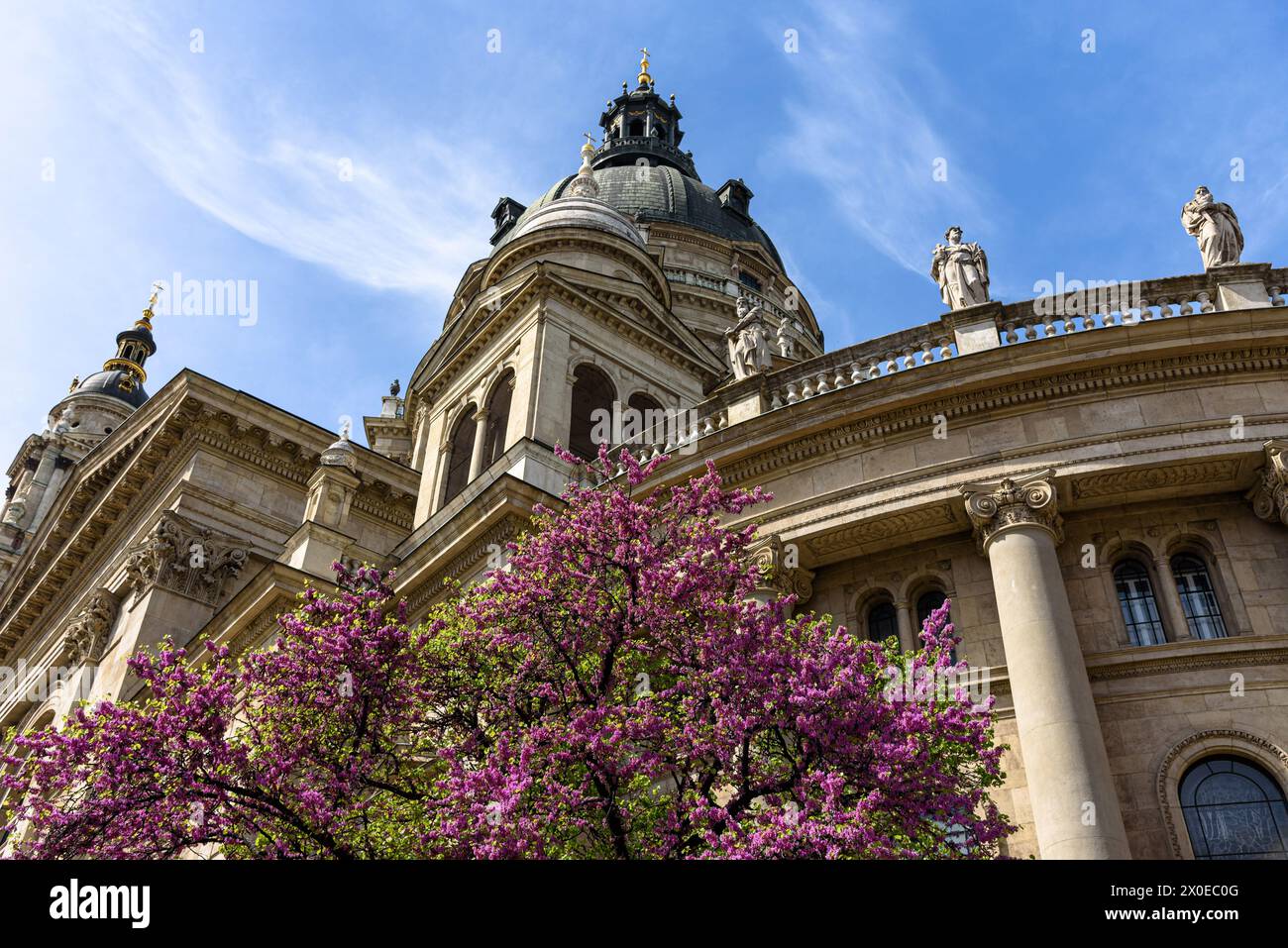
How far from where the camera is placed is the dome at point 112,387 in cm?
8388

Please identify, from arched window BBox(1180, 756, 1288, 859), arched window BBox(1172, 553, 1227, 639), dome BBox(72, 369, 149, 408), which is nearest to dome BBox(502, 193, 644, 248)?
arched window BBox(1172, 553, 1227, 639)

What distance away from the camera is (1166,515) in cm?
1614

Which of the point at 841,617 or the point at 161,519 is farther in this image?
the point at 161,519

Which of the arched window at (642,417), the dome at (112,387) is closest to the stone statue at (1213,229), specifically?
the arched window at (642,417)

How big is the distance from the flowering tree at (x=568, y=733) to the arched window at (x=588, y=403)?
1089 centimetres

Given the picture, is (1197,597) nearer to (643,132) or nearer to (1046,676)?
(1046,676)

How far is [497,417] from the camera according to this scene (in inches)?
1008

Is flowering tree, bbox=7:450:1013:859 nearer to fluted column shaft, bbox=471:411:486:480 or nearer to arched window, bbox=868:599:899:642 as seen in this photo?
arched window, bbox=868:599:899:642

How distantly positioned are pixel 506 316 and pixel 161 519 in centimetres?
1124

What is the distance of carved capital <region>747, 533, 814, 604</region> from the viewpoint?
16703 millimetres

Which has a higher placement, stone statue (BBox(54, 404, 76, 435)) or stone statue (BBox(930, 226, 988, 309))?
stone statue (BBox(54, 404, 76, 435))

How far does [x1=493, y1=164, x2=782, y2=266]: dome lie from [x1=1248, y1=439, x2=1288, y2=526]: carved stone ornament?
134 feet
